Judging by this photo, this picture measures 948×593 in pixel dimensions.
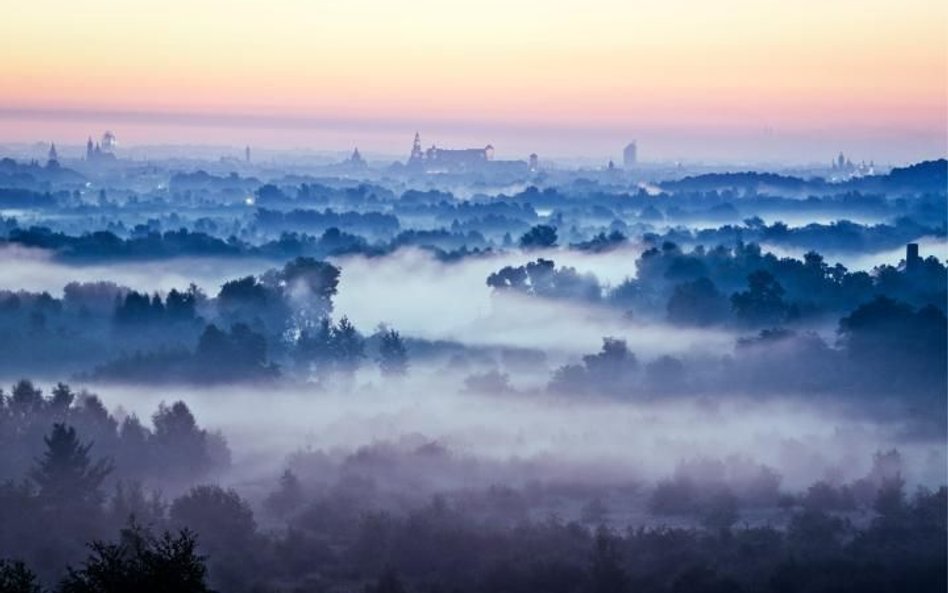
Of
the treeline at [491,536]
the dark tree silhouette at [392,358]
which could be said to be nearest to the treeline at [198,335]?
the dark tree silhouette at [392,358]

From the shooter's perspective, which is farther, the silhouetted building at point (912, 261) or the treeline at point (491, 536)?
the silhouetted building at point (912, 261)

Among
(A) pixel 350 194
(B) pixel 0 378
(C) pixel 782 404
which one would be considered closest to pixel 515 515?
(C) pixel 782 404

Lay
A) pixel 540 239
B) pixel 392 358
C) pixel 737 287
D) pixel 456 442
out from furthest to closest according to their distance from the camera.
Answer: pixel 540 239 < pixel 737 287 < pixel 392 358 < pixel 456 442

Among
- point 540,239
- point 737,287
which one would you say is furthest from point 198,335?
point 540,239

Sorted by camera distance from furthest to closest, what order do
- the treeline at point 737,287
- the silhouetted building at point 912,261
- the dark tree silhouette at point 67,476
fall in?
the silhouetted building at point 912,261 < the treeline at point 737,287 < the dark tree silhouette at point 67,476

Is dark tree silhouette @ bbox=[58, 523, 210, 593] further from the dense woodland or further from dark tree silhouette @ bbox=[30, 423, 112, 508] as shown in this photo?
dark tree silhouette @ bbox=[30, 423, 112, 508]

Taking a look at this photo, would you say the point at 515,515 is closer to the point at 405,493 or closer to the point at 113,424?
the point at 405,493

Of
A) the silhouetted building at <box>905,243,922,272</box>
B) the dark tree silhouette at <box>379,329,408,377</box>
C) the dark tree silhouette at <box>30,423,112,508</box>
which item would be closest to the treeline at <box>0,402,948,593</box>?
the dark tree silhouette at <box>30,423,112,508</box>

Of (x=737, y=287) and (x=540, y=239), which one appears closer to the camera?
(x=737, y=287)

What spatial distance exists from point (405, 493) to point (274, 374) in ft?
58.7

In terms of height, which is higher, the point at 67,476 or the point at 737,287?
the point at 737,287

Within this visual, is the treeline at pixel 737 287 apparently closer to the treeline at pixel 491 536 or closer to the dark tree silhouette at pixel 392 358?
the dark tree silhouette at pixel 392 358

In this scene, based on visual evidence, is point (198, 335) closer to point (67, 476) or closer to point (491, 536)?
point (67, 476)

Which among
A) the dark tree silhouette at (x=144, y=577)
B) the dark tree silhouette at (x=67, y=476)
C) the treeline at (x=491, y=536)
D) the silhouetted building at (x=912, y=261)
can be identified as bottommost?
the treeline at (x=491, y=536)
